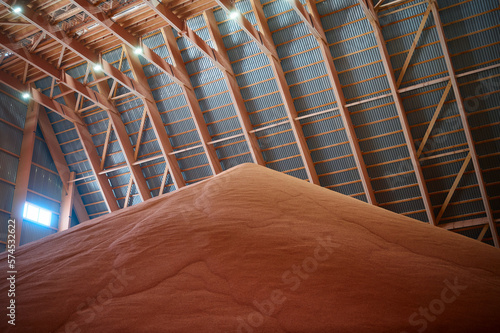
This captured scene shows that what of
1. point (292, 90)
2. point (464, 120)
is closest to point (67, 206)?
point (292, 90)

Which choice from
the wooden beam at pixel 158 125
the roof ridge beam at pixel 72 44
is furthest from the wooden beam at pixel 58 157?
the wooden beam at pixel 158 125

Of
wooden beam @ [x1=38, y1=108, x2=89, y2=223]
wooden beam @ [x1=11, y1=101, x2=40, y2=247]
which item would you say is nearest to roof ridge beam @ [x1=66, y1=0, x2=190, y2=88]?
wooden beam @ [x1=11, y1=101, x2=40, y2=247]

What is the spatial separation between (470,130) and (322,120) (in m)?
6.05

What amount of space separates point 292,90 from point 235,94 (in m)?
2.71

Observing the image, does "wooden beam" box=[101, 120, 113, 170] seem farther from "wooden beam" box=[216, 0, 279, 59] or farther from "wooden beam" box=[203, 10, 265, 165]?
"wooden beam" box=[216, 0, 279, 59]

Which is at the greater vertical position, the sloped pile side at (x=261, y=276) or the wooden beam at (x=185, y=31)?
the wooden beam at (x=185, y=31)

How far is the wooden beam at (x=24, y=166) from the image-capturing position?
754 inches

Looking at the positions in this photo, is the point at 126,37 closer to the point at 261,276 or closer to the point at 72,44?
the point at 72,44

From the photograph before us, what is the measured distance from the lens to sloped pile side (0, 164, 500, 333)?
2299 mm

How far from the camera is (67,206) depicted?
2222 centimetres

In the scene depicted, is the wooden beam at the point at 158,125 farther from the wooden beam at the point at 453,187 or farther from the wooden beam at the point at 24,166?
the wooden beam at the point at 453,187

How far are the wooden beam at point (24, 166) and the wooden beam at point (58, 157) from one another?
2.06 feet

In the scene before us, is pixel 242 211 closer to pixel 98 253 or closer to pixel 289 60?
pixel 98 253

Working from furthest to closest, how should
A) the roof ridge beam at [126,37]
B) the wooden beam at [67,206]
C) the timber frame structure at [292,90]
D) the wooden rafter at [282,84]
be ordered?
the wooden beam at [67,206], the wooden rafter at [282,84], the timber frame structure at [292,90], the roof ridge beam at [126,37]
